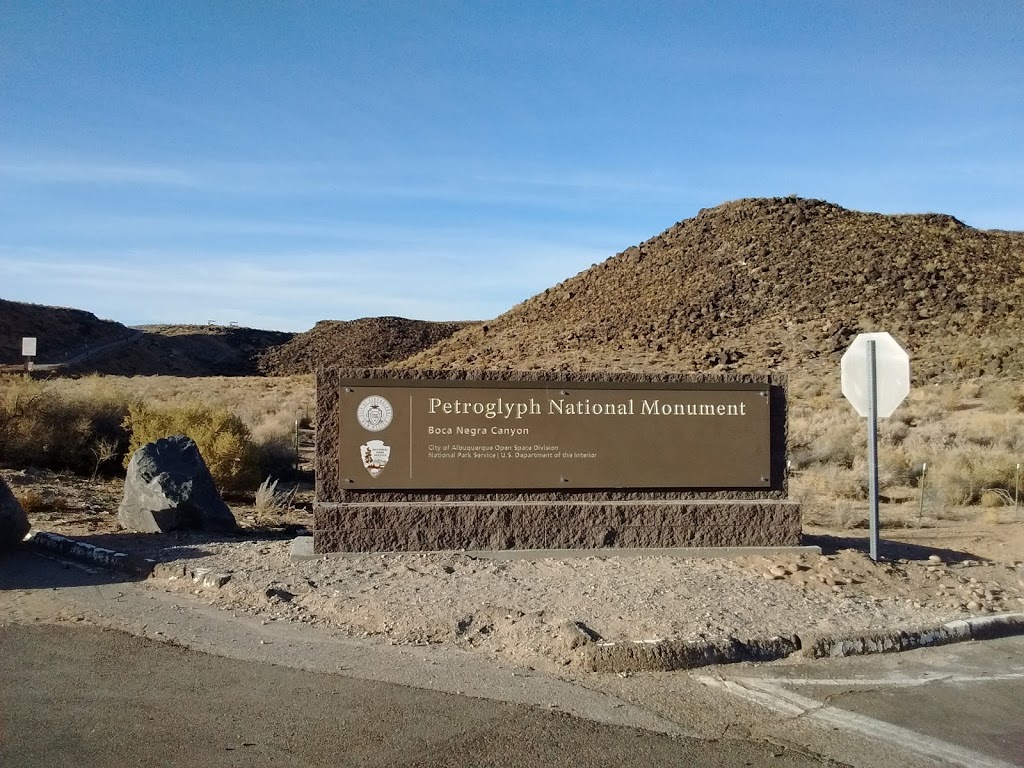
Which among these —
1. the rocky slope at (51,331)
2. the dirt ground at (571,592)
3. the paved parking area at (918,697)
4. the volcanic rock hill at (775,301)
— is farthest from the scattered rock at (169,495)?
the rocky slope at (51,331)

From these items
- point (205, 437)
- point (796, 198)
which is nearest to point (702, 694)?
point (205, 437)

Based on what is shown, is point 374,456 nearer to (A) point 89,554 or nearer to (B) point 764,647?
(A) point 89,554

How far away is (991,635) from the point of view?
810cm

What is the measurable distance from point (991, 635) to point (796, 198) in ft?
200

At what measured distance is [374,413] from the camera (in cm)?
977

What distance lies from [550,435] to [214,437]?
9088mm

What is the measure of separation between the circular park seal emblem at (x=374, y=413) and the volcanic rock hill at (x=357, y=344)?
2845 inches

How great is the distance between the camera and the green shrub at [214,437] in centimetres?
1684

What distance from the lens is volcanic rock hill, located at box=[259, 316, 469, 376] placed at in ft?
287

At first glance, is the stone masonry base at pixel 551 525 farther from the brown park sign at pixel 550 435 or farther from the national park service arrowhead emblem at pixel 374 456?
the national park service arrowhead emblem at pixel 374 456

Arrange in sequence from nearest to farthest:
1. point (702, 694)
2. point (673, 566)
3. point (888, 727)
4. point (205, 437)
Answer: point (888, 727) → point (702, 694) → point (673, 566) → point (205, 437)

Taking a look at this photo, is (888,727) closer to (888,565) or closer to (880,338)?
(888,565)

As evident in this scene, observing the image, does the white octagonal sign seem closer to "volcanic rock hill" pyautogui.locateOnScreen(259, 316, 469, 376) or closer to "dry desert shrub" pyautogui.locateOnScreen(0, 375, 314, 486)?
"dry desert shrub" pyautogui.locateOnScreen(0, 375, 314, 486)

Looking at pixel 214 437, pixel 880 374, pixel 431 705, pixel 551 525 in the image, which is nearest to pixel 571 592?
pixel 551 525
